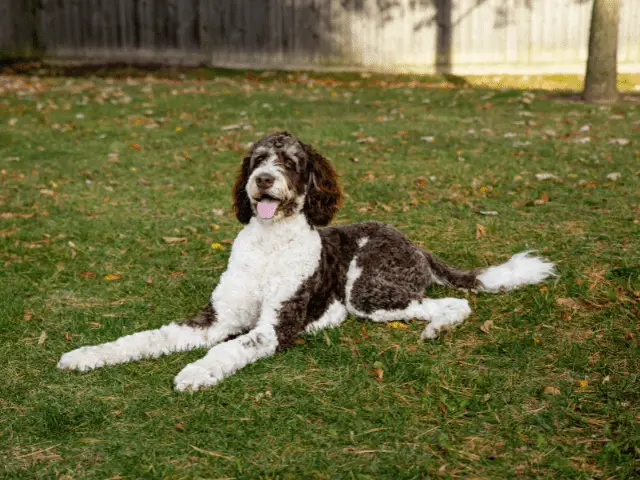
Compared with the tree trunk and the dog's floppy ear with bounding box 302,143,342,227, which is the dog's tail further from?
the tree trunk

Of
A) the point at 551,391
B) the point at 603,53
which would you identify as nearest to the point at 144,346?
the point at 551,391

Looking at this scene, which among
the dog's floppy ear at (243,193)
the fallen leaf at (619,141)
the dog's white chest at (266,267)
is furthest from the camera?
the fallen leaf at (619,141)

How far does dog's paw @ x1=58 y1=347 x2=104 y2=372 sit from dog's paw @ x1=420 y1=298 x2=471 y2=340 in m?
2.06

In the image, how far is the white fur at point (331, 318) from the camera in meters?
4.83

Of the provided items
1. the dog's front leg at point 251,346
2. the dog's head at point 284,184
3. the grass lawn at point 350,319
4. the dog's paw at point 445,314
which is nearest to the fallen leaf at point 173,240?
the grass lawn at point 350,319

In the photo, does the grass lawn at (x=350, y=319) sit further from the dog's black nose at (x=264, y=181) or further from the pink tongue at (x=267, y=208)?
the dog's black nose at (x=264, y=181)

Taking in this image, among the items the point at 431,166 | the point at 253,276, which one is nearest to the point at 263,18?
the point at 431,166

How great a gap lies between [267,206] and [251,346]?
87 cm

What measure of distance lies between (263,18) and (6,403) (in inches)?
588

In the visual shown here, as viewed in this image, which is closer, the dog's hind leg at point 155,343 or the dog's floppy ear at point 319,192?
the dog's hind leg at point 155,343

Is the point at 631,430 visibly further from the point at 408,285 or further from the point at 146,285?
the point at 146,285

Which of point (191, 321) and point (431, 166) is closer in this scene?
point (191, 321)

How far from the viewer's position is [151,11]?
1791 cm

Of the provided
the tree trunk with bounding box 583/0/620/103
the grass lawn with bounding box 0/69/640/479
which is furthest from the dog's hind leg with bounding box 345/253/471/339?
the tree trunk with bounding box 583/0/620/103
